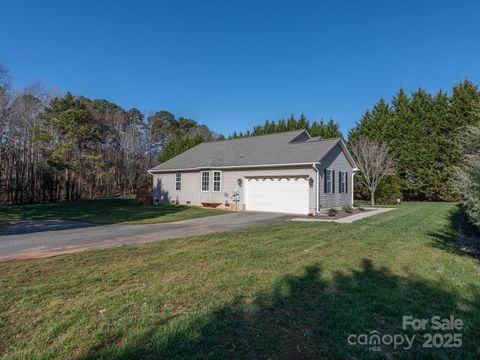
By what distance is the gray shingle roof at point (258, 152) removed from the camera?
1619cm

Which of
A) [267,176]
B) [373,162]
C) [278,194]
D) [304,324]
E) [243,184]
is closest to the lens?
[304,324]

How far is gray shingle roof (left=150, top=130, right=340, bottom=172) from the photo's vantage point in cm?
1619

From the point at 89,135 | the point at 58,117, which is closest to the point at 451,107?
the point at 89,135

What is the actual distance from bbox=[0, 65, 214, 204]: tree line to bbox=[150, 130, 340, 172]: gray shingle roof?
9.31m

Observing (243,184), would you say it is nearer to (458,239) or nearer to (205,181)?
(205,181)

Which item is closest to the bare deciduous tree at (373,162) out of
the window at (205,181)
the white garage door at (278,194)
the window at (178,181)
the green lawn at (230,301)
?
the white garage door at (278,194)

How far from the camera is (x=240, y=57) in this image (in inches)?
832

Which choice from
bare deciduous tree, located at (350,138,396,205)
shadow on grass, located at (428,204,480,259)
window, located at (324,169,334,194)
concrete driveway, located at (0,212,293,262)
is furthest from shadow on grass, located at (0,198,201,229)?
bare deciduous tree, located at (350,138,396,205)

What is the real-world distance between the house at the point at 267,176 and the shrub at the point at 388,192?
16.4 feet

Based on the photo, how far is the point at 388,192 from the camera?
2283cm

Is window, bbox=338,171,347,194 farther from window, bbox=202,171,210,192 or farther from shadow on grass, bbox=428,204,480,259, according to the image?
window, bbox=202,171,210,192

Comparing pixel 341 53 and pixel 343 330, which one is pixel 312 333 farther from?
pixel 341 53

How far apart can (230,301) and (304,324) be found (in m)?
1.01

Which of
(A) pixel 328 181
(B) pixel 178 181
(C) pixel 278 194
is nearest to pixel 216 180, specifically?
(B) pixel 178 181
